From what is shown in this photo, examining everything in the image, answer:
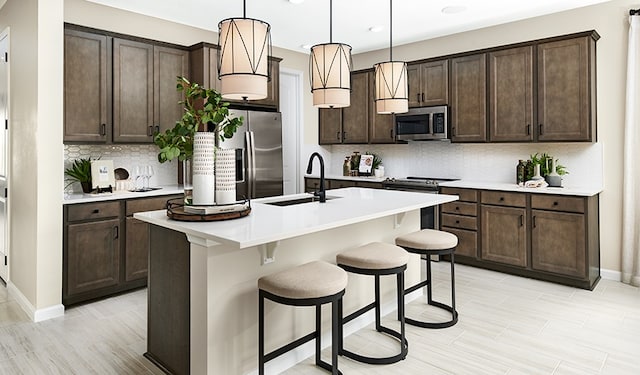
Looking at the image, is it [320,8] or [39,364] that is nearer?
[39,364]

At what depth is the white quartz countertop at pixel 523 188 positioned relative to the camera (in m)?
3.94

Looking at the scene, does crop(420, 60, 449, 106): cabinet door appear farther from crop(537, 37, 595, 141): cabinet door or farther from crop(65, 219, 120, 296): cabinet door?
crop(65, 219, 120, 296): cabinet door

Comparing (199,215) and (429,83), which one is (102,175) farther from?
(429,83)

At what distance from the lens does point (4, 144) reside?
416cm

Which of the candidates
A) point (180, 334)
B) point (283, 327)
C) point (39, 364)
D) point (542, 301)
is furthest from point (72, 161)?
point (542, 301)

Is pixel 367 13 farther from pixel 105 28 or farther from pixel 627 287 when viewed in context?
pixel 627 287

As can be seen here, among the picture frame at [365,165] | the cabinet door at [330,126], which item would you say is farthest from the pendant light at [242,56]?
the cabinet door at [330,126]

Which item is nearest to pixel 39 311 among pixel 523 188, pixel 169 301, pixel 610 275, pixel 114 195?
pixel 114 195

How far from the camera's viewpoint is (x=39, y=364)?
262cm

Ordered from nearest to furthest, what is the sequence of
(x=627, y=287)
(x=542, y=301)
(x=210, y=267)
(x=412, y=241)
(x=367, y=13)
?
(x=210, y=267)
(x=412, y=241)
(x=542, y=301)
(x=627, y=287)
(x=367, y=13)

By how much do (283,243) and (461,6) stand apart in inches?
130

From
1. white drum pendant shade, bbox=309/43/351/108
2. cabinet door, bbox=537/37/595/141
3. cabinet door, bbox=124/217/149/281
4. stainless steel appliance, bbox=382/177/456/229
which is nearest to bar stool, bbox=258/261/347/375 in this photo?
white drum pendant shade, bbox=309/43/351/108

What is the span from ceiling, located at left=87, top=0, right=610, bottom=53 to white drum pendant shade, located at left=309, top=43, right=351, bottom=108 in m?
1.82

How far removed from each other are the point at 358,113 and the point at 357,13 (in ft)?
5.49
